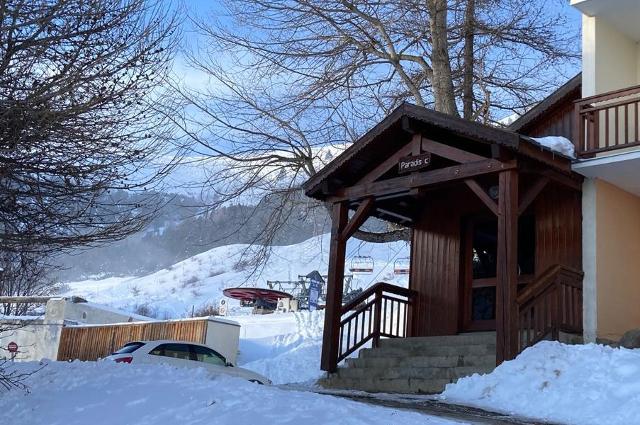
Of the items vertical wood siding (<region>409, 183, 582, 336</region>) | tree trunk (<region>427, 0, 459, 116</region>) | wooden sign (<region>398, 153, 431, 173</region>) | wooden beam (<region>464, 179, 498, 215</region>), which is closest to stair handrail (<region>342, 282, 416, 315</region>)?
vertical wood siding (<region>409, 183, 582, 336</region>)

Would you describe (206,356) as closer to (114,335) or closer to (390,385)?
(390,385)

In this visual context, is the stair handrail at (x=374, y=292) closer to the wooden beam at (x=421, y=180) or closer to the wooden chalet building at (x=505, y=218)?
the wooden chalet building at (x=505, y=218)

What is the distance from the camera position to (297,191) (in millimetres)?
19688

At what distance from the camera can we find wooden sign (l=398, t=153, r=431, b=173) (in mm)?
12898

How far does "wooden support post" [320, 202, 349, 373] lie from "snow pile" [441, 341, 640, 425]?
132 inches

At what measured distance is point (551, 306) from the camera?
12.1m

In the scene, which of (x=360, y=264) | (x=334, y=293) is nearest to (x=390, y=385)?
(x=334, y=293)

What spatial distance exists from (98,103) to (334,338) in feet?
25.4

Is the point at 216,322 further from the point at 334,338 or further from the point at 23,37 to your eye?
the point at 23,37

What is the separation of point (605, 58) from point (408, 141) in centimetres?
412

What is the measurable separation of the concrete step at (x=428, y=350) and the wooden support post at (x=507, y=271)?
2.63 ft

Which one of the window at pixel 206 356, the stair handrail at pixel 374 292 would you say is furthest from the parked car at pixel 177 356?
the stair handrail at pixel 374 292

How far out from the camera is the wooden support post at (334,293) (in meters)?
13.9

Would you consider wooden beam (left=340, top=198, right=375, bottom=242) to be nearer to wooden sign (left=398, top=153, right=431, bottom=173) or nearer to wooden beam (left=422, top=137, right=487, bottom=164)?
wooden sign (left=398, top=153, right=431, bottom=173)
